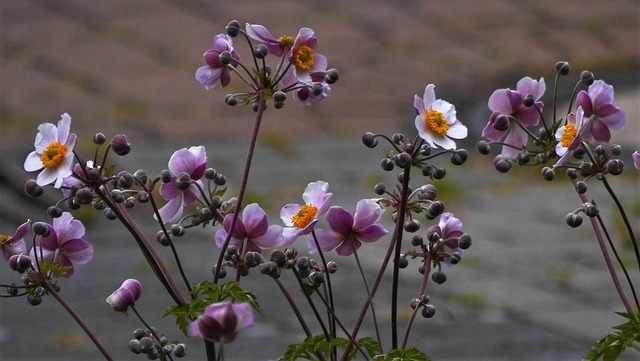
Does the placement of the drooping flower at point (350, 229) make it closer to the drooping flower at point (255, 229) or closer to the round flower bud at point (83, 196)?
the drooping flower at point (255, 229)

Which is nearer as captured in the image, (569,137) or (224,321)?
(224,321)

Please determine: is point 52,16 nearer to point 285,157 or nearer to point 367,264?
point 285,157

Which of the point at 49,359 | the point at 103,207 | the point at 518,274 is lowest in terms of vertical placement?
the point at 103,207

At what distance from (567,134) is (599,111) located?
1.6 inches

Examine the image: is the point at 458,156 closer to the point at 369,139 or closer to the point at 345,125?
the point at 369,139

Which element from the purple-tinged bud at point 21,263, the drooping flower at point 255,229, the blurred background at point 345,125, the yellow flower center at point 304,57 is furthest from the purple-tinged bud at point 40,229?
the blurred background at point 345,125

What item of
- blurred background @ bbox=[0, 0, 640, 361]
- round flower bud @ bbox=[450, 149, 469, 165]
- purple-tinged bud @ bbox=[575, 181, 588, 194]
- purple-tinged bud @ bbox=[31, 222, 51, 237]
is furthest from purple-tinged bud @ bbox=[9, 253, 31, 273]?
blurred background @ bbox=[0, 0, 640, 361]

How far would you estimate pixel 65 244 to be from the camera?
0.98 meters

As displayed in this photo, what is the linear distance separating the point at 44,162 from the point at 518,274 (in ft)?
8.74

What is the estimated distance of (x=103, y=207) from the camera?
0.96 m

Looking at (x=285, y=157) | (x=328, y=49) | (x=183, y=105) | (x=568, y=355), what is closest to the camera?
(x=568, y=355)

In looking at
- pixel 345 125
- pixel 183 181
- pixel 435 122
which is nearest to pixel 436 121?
pixel 435 122

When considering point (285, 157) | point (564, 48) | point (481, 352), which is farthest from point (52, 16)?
point (481, 352)

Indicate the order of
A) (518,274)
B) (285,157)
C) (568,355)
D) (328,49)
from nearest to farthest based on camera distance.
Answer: (568,355) → (518,274) → (285,157) → (328,49)
